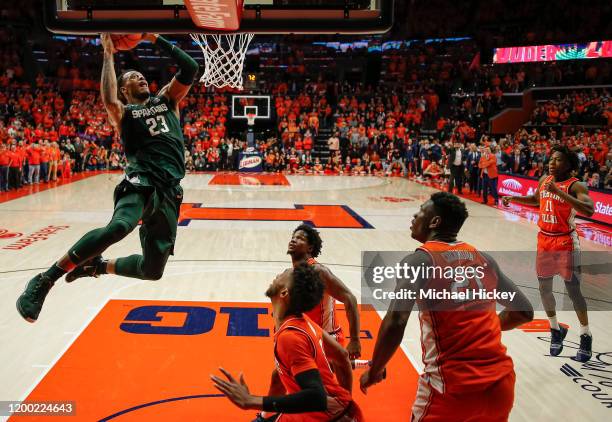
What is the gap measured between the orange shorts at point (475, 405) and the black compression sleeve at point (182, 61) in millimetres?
2450

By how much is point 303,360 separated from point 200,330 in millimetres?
3157

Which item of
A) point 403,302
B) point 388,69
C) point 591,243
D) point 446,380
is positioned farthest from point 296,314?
point 388,69

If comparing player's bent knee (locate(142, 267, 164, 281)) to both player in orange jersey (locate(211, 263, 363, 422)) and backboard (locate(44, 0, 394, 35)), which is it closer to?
player in orange jersey (locate(211, 263, 363, 422))

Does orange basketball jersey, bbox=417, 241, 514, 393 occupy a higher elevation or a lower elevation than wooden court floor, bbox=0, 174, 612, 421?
higher

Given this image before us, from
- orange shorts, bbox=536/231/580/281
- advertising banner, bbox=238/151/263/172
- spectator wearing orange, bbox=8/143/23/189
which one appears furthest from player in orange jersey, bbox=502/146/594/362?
advertising banner, bbox=238/151/263/172

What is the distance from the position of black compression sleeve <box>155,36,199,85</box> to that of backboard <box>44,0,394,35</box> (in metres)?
0.63

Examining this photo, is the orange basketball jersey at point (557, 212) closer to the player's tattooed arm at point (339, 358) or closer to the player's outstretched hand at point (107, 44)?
the player's tattooed arm at point (339, 358)

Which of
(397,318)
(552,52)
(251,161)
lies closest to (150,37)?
(397,318)

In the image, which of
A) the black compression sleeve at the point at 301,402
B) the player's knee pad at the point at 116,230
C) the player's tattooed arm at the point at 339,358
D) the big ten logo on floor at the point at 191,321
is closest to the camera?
the black compression sleeve at the point at 301,402

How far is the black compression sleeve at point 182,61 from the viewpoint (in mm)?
3623

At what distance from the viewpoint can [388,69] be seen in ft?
101

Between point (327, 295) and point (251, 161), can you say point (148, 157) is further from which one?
point (251, 161)

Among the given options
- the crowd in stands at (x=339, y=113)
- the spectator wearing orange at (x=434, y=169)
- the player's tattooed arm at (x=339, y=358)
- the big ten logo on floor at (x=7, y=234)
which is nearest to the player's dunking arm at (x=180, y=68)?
the player's tattooed arm at (x=339, y=358)

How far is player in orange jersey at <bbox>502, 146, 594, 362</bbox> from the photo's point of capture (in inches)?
194
